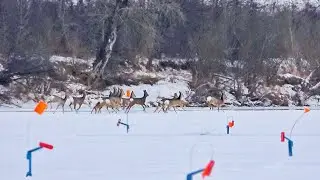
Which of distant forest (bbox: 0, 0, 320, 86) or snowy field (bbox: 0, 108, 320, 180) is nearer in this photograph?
snowy field (bbox: 0, 108, 320, 180)

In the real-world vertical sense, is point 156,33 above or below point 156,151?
above

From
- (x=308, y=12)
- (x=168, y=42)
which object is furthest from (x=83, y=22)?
(x=308, y=12)

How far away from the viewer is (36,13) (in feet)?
143

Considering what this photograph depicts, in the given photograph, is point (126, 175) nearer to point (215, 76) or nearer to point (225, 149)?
point (225, 149)

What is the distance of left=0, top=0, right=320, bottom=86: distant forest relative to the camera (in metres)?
38.9

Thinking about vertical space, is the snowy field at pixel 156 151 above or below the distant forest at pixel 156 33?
below

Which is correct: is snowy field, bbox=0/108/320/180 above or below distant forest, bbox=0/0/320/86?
below

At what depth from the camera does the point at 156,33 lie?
4075cm

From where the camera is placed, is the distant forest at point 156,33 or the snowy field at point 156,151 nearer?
the snowy field at point 156,151

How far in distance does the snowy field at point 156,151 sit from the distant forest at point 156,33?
59.5ft

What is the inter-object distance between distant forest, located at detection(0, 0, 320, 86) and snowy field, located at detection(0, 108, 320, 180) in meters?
18.1

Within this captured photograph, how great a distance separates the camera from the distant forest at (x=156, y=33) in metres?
38.9

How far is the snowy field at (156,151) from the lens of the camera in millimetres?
10039

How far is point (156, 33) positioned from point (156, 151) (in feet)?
91.8
